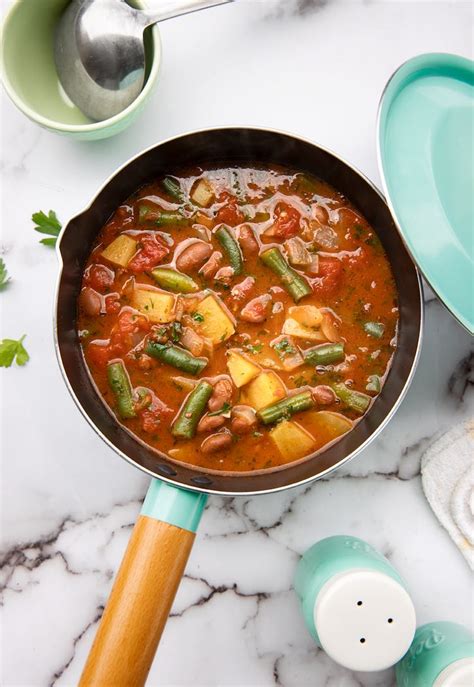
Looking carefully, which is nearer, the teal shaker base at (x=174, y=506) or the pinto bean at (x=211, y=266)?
the teal shaker base at (x=174, y=506)

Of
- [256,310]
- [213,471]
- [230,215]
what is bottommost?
[213,471]

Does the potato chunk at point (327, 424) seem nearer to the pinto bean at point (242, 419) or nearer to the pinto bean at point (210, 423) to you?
the pinto bean at point (242, 419)

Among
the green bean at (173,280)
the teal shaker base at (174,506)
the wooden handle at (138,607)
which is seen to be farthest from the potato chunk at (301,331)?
the wooden handle at (138,607)

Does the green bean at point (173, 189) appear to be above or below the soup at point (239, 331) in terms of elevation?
above

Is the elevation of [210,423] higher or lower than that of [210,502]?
higher

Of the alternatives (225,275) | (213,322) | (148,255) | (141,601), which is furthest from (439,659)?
(148,255)

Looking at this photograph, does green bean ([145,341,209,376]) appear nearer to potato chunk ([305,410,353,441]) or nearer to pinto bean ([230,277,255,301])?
pinto bean ([230,277,255,301])

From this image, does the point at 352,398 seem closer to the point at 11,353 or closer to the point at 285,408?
the point at 285,408
